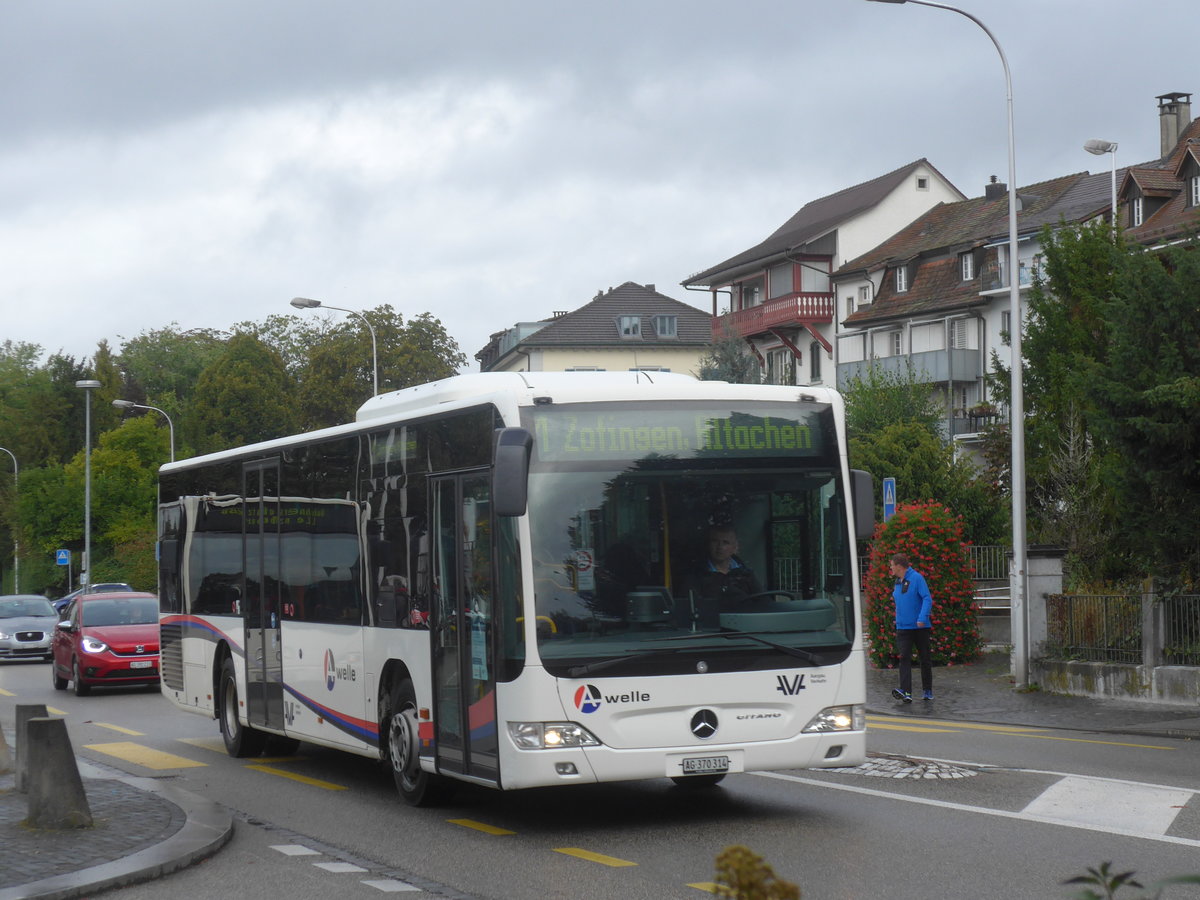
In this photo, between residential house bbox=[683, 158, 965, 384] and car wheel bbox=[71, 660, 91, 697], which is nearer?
car wheel bbox=[71, 660, 91, 697]

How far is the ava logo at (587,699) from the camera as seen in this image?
33.8ft

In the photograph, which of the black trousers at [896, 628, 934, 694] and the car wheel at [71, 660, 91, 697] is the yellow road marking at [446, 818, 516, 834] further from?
the car wheel at [71, 660, 91, 697]

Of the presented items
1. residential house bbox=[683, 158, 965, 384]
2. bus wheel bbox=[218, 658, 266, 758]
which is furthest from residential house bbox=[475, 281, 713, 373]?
bus wheel bbox=[218, 658, 266, 758]

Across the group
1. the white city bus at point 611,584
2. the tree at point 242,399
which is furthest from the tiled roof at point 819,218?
the white city bus at point 611,584

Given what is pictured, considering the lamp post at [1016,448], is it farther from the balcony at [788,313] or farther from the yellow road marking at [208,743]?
the balcony at [788,313]

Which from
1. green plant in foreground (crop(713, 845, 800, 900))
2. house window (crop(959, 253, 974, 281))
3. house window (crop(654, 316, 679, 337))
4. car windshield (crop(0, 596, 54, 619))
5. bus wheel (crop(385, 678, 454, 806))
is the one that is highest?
house window (crop(654, 316, 679, 337))

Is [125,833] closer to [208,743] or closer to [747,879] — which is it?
[208,743]

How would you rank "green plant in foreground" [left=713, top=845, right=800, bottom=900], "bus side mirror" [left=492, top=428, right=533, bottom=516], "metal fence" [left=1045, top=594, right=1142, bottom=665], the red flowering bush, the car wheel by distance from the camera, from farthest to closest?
the car wheel
the red flowering bush
"metal fence" [left=1045, top=594, right=1142, bottom=665]
"bus side mirror" [left=492, top=428, right=533, bottom=516]
"green plant in foreground" [left=713, top=845, right=800, bottom=900]

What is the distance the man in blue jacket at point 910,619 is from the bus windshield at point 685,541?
9766 mm

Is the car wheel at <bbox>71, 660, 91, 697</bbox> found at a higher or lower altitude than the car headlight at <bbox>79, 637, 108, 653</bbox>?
lower

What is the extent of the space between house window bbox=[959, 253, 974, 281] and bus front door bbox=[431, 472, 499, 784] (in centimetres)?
5386

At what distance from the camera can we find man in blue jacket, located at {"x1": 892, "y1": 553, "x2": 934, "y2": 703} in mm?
20719

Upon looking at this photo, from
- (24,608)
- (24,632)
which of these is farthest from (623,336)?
(24,632)

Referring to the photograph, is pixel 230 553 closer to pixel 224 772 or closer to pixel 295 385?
pixel 224 772
